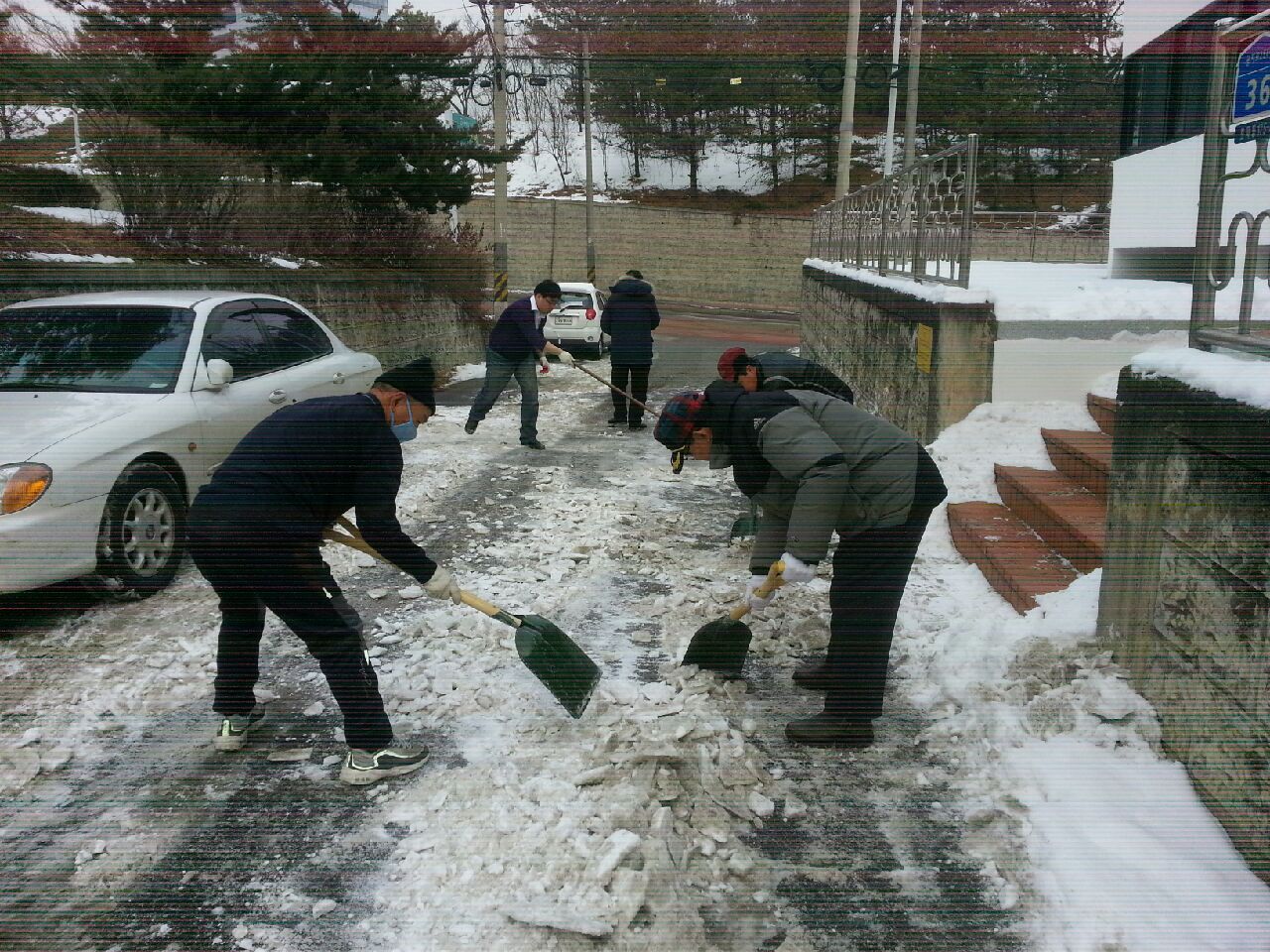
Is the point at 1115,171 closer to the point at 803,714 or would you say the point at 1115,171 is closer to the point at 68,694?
the point at 803,714

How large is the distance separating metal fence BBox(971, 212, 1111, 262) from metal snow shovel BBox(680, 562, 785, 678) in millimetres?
31497

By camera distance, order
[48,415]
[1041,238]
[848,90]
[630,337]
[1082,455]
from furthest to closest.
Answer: [1041,238] → [848,90] → [630,337] → [1082,455] → [48,415]

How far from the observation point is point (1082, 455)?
5527 millimetres

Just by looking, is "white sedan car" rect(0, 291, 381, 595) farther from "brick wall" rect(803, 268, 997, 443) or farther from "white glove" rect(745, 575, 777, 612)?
"brick wall" rect(803, 268, 997, 443)

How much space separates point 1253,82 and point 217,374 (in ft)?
18.9

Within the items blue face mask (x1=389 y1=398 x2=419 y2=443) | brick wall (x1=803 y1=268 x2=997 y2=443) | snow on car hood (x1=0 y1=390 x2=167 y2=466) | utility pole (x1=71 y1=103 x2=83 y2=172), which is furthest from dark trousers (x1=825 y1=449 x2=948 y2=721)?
utility pole (x1=71 y1=103 x2=83 y2=172)

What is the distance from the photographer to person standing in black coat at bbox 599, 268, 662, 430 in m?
11.2

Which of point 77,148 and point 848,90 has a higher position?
point 848,90

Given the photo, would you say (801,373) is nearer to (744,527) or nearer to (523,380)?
(744,527)

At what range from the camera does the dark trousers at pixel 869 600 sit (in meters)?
3.86

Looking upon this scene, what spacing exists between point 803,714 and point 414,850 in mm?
1897

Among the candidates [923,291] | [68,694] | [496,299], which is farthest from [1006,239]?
[68,694]

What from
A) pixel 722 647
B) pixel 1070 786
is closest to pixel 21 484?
pixel 722 647

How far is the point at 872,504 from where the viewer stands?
3.74m
